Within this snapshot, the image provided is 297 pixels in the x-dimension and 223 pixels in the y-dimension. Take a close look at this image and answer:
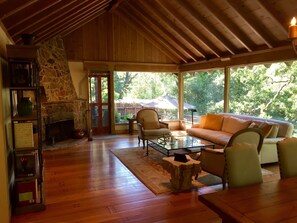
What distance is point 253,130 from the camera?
10.9 ft

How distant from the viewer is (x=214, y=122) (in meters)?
6.18

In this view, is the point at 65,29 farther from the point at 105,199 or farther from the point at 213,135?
the point at 105,199

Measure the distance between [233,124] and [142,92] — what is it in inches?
151

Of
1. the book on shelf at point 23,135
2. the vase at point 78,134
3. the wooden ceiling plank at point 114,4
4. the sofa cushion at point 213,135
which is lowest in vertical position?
the vase at point 78,134

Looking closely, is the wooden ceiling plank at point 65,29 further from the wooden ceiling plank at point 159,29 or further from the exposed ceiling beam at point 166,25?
the exposed ceiling beam at point 166,25

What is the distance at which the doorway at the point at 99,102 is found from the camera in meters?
7.72

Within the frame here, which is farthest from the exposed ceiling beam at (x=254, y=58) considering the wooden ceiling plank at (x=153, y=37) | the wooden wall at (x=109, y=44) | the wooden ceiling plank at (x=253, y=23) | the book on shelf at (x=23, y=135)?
the book on shelf at (x=23, y=135)

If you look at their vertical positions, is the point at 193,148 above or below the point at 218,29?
below

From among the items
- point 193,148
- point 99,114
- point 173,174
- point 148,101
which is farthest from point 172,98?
point 173,174

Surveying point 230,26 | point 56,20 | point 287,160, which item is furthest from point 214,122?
point 56,20

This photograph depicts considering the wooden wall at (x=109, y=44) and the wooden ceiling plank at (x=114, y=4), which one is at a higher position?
the wooden ceiling plank at (x=114, y=4)

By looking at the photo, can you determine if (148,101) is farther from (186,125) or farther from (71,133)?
(71,133)

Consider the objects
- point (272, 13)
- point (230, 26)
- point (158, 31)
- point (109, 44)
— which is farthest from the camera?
point (109, 44)

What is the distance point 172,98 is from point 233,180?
7156 millimetres
